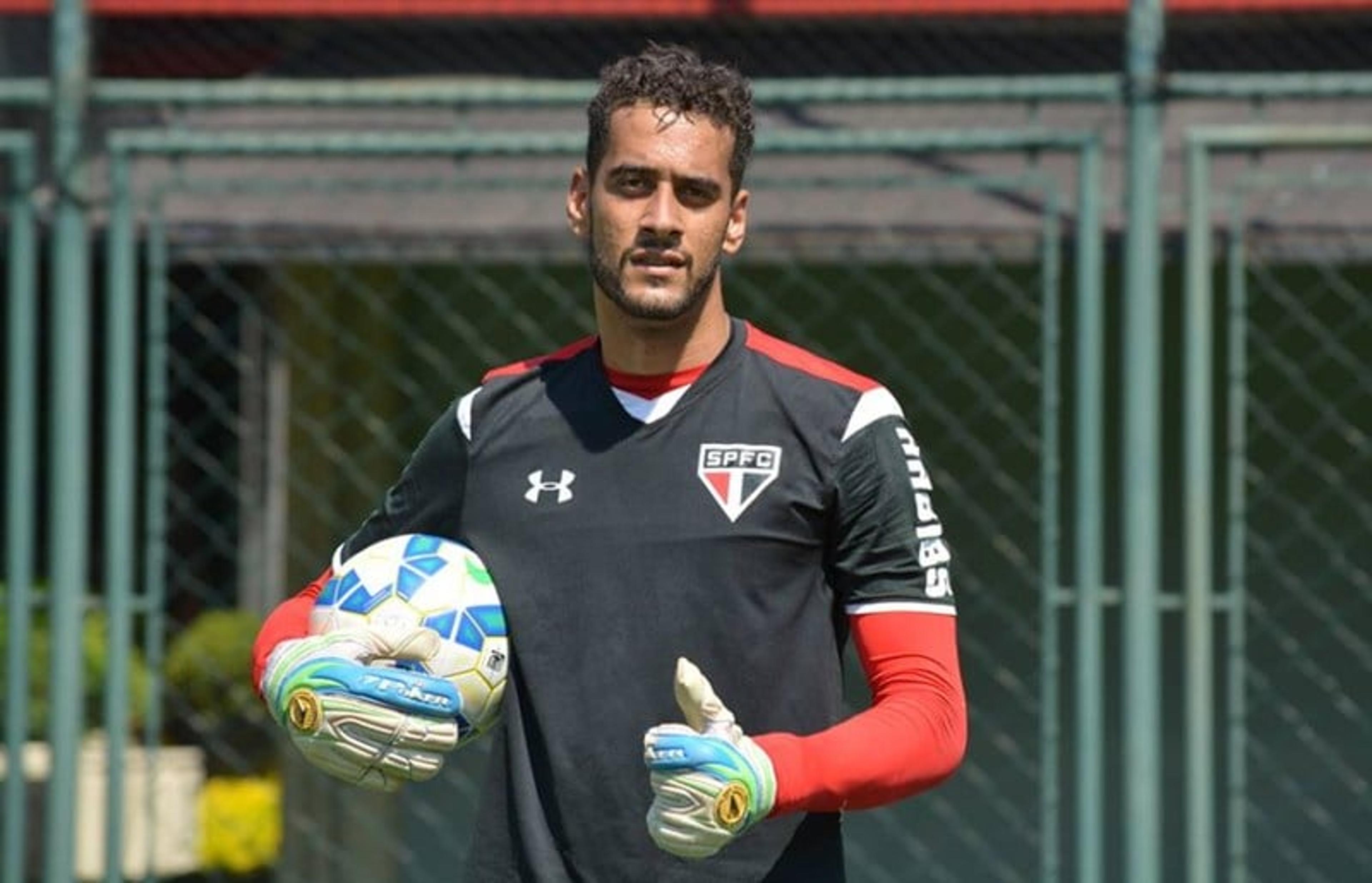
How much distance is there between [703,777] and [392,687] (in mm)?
522

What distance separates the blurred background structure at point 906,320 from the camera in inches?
197

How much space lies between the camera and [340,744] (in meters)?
3.00

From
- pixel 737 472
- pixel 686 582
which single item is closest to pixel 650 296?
pixel 737 472

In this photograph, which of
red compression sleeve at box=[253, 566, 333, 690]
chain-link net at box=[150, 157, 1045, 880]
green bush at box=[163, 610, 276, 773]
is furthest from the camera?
green bush at box=[163, 610, 276, 773]

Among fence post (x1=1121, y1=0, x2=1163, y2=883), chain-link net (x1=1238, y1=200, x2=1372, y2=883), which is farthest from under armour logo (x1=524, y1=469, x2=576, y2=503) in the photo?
chain-link net (x1=1238, y1=200, x2=1372, y2=883)

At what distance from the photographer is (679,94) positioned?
9.93 ft

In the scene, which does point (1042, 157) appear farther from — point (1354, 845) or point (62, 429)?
point (62, 429)

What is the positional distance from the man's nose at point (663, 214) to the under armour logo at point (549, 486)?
0.35m

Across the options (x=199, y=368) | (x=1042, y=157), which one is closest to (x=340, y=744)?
(x=1042, y=157)

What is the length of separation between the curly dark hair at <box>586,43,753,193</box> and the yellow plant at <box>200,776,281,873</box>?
175 inches

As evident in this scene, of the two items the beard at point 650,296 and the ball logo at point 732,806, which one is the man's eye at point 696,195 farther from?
the ball logo at point 732,806

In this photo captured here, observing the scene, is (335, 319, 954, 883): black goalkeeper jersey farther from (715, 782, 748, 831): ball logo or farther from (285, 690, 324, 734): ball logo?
(715, 782, 748, 831): ball logo

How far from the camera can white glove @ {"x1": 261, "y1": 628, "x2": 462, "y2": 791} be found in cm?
298

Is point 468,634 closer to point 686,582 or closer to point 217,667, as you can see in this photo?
point 686,582
